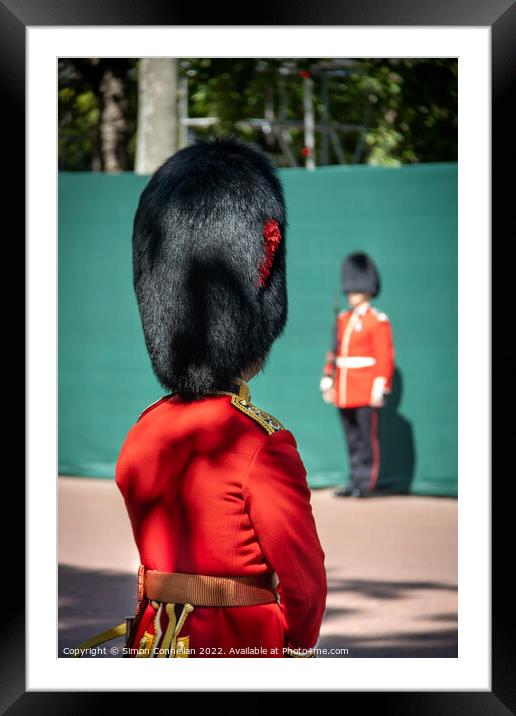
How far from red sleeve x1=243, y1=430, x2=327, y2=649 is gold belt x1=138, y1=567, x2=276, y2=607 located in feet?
0.20

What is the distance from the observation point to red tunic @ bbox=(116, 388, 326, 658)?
2145 mm

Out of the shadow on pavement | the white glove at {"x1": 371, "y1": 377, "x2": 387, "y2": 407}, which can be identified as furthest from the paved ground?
the white glove at {"x1": 371, "y1": 377, "x2": 387, "y2": 407}

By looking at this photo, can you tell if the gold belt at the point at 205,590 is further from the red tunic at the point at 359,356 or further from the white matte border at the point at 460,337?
the red tunic at the point at 359,356

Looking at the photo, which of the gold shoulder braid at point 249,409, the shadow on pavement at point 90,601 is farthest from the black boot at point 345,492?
the gold shoulder braid at point 249,409

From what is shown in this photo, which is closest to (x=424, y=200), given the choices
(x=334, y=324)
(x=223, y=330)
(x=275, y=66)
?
(x=334, y=324)

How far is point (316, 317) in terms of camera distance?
7.57 m

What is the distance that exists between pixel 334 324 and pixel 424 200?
112 centimetres

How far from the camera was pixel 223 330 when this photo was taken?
2.42 metres

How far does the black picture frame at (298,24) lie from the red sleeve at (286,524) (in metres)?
0.62

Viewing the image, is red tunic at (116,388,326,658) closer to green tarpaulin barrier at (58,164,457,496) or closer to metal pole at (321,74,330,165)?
green tarpaulin barrier at (58,164,457,496)

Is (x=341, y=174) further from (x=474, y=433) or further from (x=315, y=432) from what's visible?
(x=474, y=433)

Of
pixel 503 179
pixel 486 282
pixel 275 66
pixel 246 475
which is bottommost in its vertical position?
pixel 246 475

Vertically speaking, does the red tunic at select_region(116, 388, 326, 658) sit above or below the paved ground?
above

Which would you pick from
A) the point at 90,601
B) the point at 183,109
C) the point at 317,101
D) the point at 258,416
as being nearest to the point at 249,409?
the point at 258,416
